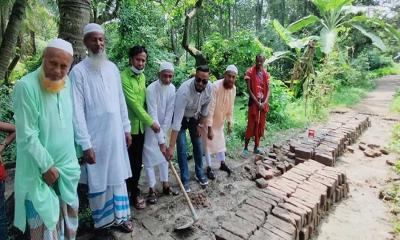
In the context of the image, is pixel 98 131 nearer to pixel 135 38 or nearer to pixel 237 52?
pixel 135 38

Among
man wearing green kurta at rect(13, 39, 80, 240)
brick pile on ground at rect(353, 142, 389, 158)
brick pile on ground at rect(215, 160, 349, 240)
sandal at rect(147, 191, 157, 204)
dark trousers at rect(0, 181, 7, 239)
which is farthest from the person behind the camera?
brick pile on ground at rect(353, 142, 389, 158)

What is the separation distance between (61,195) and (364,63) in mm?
18028

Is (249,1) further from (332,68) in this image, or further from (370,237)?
(370,237)

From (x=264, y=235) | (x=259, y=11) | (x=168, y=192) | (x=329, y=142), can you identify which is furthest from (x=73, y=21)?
(x=259, y=11)

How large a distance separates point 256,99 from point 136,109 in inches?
106

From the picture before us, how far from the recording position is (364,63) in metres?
17.3

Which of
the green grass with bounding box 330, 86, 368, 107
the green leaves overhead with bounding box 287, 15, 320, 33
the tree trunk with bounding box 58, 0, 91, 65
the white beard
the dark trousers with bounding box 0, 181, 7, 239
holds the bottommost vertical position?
the green grass with bounding box 330, 86, 368, 107

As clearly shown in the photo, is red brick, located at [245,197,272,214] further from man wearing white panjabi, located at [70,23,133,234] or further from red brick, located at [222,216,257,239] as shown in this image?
man wearing white panjabi, located at [70,23,133,234]

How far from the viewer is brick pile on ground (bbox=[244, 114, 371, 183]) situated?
15.4 ft

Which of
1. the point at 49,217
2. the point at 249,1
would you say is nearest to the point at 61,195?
the point at 49,217

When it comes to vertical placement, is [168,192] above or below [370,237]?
above

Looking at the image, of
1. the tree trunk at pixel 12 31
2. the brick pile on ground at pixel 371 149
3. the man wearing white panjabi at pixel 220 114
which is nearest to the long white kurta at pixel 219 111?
the man wearing white panjabi at pixel 220 114

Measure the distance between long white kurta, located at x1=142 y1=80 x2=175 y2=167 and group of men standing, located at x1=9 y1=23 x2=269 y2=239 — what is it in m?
0.01

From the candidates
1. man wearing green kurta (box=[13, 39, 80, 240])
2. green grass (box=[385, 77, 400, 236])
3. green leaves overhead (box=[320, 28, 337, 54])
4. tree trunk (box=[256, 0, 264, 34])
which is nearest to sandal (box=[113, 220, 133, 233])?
man wearing green kurta (box=[13, 39, 80, 240])
